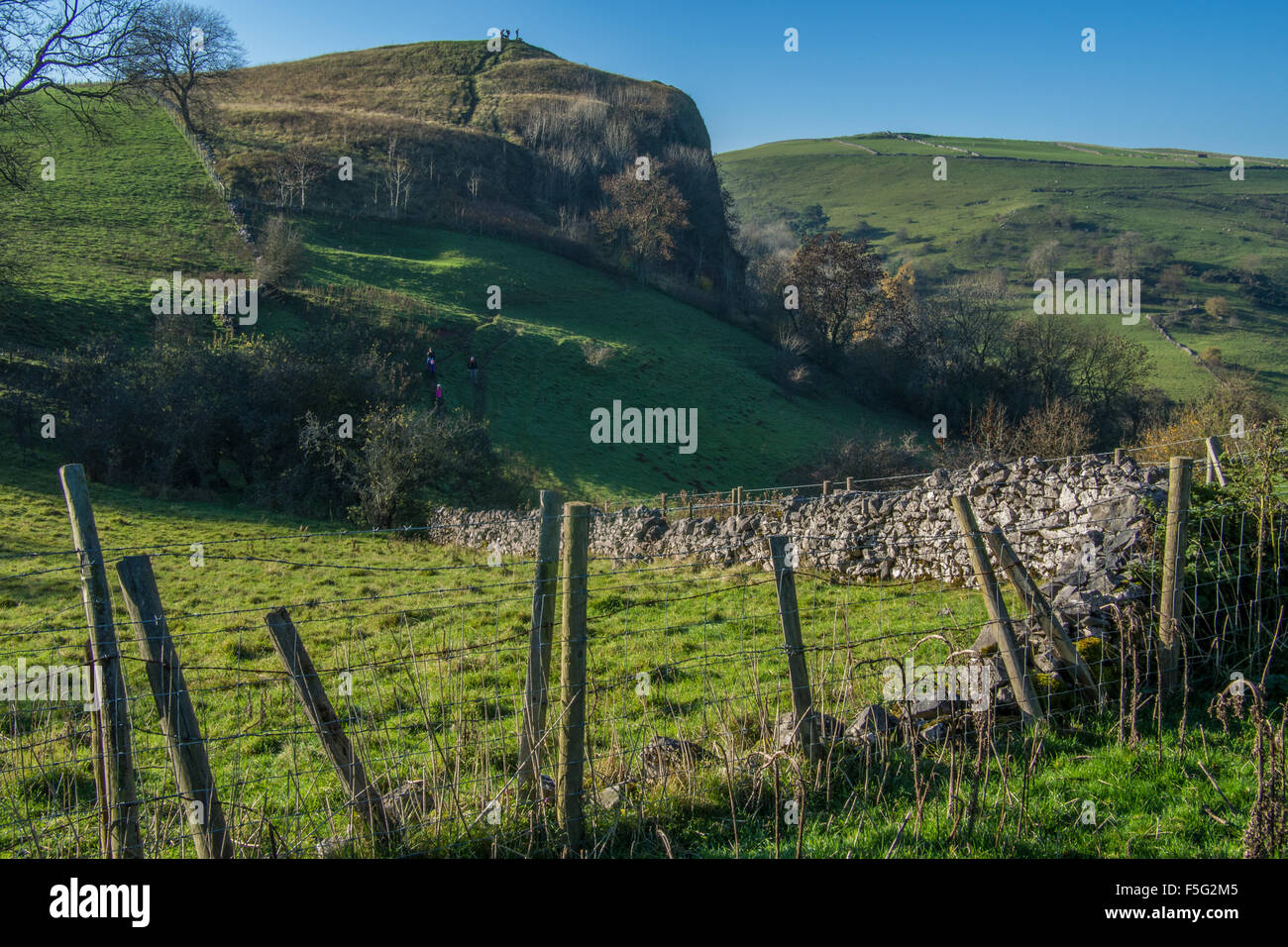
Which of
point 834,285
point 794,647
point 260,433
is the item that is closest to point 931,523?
point 794,647

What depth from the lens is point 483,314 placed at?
49.5m

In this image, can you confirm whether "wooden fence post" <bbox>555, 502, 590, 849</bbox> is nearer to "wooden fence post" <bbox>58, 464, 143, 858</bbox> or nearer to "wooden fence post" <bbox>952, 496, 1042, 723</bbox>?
"wooden fence post" <bbox>58, 464, 143, 858</bbox>

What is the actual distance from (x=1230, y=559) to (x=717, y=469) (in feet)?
104

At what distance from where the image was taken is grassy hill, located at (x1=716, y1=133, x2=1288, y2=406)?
2938 inches

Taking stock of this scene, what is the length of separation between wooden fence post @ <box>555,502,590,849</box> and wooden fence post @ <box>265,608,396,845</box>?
929 millimetres

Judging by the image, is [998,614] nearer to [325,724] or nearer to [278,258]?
[325,724]

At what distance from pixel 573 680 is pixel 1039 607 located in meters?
3.64

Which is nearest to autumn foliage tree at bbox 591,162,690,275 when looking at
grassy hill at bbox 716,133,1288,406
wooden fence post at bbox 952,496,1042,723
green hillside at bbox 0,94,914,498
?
green hillside at bbox 0,94,914,498

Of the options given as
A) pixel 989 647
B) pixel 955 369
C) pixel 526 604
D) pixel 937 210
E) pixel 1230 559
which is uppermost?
pixel 937 210

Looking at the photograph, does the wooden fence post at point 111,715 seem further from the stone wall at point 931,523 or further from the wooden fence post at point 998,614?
the stone wall at point 931,523

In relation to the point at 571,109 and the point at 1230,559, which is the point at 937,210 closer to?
the point at 571,109

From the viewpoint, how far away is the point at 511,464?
31562 mm
